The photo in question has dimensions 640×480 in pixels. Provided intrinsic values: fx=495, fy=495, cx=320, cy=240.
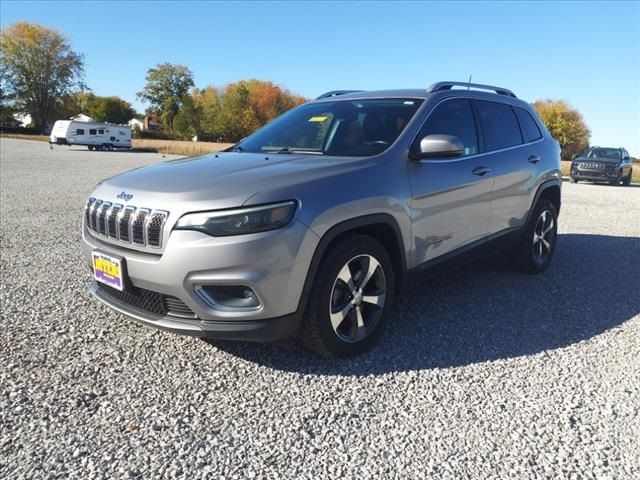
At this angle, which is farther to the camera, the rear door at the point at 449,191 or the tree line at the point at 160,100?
the tree line at the point at 160,100

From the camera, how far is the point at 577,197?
46.5 ft

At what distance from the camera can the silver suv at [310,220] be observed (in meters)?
2.68

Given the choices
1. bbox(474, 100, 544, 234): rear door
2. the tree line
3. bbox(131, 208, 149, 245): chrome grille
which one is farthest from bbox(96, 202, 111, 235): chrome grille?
the tree line

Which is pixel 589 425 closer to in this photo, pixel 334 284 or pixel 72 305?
pixel 334 284

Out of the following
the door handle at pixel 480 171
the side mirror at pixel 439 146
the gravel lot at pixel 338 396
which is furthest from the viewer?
the door handle at pixel 480 171

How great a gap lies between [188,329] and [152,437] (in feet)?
1.92

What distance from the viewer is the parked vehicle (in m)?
20.2

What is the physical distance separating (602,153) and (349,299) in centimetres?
2219

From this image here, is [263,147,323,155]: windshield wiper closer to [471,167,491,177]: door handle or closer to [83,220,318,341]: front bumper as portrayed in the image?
[83,220,318,341]: front bumper

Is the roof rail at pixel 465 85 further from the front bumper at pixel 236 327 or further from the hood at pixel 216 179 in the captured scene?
the front bumper at pixel 236 327

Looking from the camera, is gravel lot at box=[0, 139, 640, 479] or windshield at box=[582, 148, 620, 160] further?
windshield at box=[582, 148, 620, 160]

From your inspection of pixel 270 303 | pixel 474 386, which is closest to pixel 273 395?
pixel 270 303

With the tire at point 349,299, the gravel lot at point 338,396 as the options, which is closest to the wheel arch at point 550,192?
the gravel lot at point 338,396

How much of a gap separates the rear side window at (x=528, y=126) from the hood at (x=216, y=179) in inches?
105
